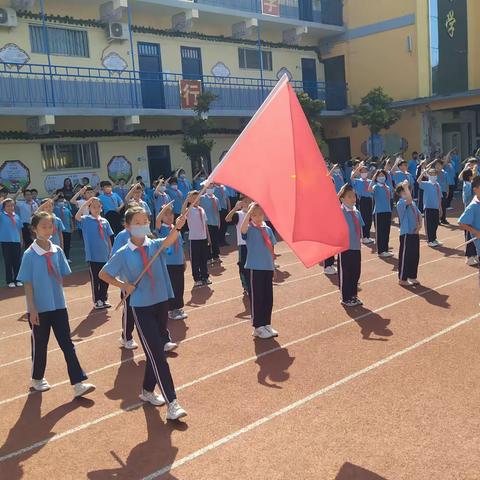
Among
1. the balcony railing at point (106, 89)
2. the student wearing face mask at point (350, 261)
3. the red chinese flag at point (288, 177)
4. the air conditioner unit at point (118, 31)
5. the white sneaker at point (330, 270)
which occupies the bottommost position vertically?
the white sneaker at point (330, 270)

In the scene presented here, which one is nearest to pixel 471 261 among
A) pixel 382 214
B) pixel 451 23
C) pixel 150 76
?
pixel 382 214

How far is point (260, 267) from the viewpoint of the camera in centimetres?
707

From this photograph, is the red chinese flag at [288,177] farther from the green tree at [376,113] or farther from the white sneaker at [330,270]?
the green tree at [376,113]

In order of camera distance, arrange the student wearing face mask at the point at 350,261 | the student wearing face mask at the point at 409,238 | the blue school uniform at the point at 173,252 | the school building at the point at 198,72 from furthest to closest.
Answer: the school building at the point at 198,72 → the student wearing face mask at the point at 409,238 → the student wearing face mask at the point at 350,261 → the blue school uniform at the point at 173,252

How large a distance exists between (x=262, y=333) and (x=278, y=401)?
6.23 ft

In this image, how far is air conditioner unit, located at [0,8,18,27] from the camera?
54.5 ft

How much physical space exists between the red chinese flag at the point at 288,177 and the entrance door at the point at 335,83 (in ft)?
72.5

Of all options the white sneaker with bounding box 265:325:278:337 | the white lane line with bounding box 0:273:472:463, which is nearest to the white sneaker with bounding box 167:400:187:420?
the white lane line with bounding box 0:273:472:463

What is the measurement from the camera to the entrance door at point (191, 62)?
2136cm

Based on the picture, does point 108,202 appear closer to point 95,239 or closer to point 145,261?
point 95,239

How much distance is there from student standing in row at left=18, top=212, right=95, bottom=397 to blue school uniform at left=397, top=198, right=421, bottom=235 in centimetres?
570

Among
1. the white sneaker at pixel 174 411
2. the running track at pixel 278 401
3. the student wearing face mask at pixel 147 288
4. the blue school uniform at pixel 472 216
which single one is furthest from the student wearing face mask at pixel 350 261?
the white sneaker at pixel 174 411

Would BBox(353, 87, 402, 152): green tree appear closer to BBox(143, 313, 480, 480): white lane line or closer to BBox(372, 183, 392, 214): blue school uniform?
BBox(372, 183, 392, 214): blue school uniform

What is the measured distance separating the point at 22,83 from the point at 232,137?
28.4 feet
